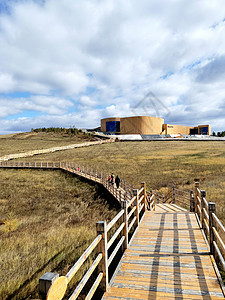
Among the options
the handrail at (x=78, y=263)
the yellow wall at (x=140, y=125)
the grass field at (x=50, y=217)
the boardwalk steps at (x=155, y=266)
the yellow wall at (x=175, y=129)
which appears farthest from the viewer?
the yellow wall at (x=175, y=129)

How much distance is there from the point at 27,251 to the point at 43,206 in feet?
30.5

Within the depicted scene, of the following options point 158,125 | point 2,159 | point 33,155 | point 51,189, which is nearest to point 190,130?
point 158,125

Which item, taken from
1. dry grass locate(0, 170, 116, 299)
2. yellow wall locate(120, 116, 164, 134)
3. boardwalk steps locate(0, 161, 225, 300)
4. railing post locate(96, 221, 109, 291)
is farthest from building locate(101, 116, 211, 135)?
railing post locate(96, 221, 109, 291)

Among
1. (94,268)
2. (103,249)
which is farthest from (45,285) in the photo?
(103,249)

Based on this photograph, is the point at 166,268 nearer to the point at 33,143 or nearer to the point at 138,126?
the point at 33,143

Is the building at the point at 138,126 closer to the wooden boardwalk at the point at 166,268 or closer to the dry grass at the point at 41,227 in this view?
the dry grass at the point at 41,227

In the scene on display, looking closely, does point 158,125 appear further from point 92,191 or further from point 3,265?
point 3,265

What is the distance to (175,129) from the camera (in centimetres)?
11981

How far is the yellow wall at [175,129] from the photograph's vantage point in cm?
11474

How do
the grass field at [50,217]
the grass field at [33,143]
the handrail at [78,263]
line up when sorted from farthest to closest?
the grass field at [33,143] < the grass field at [50,217] < the handrail at [78,263]

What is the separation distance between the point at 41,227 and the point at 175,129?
11814cm

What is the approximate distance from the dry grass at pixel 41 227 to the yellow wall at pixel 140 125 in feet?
275

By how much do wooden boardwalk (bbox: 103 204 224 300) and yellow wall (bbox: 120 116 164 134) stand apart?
331ft

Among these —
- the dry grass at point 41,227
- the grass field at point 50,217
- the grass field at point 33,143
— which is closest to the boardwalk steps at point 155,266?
the dry grass at point 41,227
